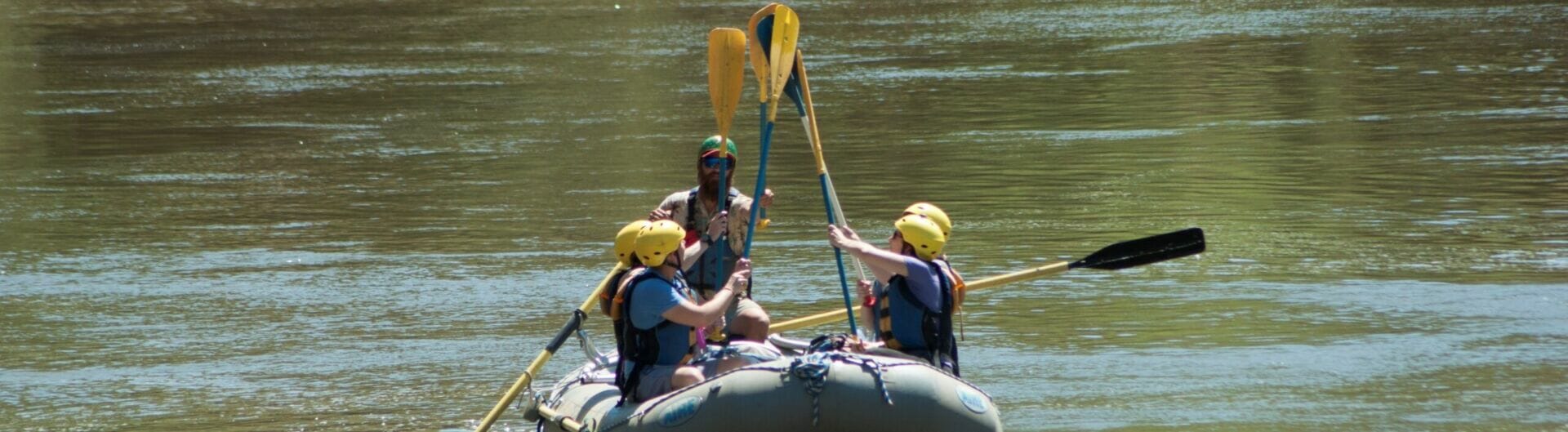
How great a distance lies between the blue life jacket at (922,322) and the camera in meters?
8.44

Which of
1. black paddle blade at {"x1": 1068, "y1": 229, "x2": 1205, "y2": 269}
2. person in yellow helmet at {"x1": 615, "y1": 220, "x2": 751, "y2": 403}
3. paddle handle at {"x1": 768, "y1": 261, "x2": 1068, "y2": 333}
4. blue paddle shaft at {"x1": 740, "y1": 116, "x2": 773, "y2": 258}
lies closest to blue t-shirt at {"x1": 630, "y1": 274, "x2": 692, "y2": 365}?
person in yellow helmet at {"x1": 615, "y1": 220, "x2": 751, "y2": 403}

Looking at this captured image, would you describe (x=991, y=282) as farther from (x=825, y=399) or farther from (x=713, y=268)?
(x=825, y=399)

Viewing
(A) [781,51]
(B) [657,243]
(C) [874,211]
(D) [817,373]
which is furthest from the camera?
(C) [874,211]

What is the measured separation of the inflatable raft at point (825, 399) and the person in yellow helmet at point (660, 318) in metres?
0.33

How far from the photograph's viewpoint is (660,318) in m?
8.06

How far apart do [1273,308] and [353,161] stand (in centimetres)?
1147

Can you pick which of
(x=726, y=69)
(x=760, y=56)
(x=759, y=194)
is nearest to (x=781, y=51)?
(x=760, y=56)

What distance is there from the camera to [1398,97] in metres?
23.2

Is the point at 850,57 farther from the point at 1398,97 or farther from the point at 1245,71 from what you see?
the point at 1398,97

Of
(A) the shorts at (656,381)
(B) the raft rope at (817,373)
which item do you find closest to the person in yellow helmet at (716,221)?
(A) the shorts at (656,381)

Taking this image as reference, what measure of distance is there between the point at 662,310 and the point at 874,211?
8506 millimetres

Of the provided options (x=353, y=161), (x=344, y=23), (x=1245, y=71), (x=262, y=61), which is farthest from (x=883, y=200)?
(x=344, y=23)

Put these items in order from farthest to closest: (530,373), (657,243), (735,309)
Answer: (735,309), (530,373), (657,243)

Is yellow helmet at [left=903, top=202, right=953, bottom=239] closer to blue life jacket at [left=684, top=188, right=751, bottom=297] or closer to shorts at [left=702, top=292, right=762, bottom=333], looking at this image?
shorts at [left=702, top=292, right=762, bottom=333]
